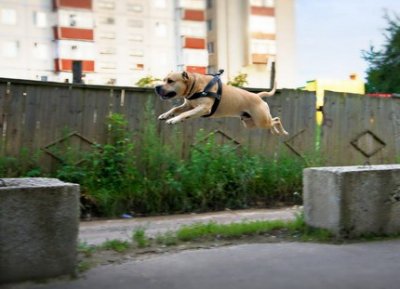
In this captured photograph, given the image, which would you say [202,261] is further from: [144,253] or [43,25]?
[43,25]

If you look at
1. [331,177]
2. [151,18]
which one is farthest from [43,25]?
[331,177]

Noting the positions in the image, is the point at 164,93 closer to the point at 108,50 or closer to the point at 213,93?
the point at 213,93

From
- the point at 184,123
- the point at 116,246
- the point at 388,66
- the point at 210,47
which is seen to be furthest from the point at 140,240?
the point at 388,66

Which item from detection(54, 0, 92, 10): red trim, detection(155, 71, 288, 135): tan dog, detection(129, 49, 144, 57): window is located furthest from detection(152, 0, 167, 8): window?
detection(155, 71, 288, 135): tan dog

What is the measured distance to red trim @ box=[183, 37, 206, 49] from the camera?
4176 millimetres

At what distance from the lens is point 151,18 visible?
14.9 ft

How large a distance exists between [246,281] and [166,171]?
4444mm

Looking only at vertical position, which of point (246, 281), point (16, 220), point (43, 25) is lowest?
point (246, 281)

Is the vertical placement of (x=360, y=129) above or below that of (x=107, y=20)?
below

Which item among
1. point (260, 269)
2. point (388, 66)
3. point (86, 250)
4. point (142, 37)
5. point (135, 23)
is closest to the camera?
point (142, 37)

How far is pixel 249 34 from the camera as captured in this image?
3846 millimetres

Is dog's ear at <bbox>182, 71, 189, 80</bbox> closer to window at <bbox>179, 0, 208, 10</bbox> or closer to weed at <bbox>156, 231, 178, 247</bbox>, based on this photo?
window at <bbox>179, 0, 208, 10</bbox>

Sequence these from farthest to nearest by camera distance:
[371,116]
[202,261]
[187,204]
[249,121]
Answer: [371,116]
[187,204]
[202,261]
[249,121]

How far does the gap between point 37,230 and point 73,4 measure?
202 cm
